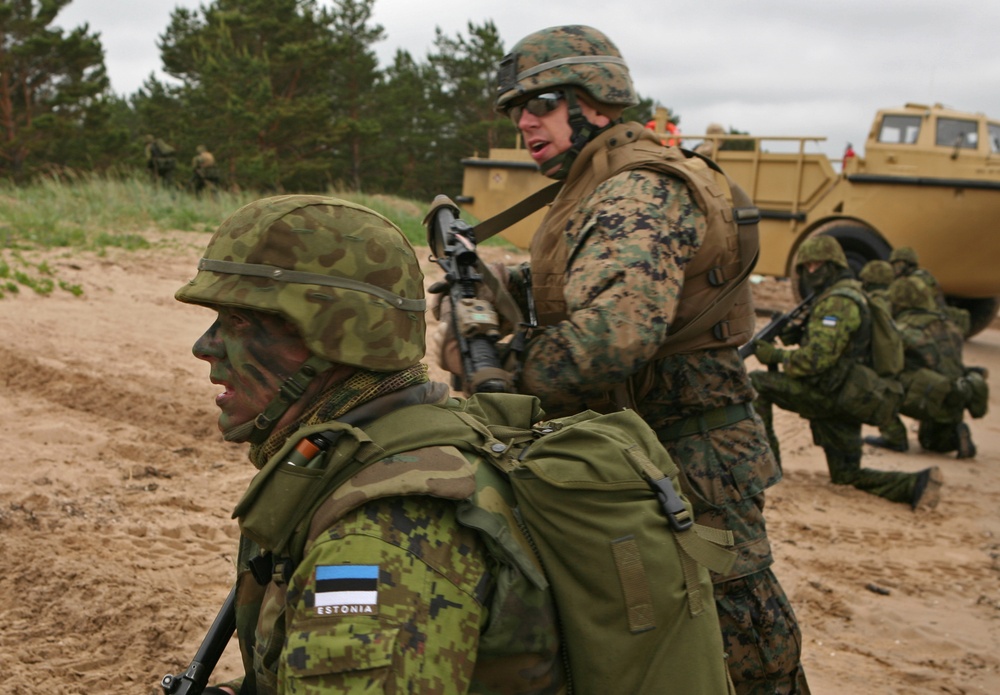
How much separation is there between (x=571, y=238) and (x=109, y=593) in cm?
236

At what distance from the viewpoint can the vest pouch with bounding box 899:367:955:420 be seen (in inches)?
346

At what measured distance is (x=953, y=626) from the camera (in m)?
5.19

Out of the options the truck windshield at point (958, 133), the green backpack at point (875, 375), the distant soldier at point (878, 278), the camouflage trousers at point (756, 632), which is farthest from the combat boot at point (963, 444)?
the camouflage trousers at point (756, 632)

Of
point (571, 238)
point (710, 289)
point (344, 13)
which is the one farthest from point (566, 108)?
point (344, 13)

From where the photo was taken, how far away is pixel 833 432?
7617 mm

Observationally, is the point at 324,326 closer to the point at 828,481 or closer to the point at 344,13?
the point at 828,481

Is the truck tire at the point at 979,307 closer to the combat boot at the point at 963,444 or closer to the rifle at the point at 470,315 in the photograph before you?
Result: the combat boot at the point at 963,444

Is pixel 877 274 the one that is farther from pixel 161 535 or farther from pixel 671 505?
pixel 671 505

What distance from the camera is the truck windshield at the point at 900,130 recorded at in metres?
13.7

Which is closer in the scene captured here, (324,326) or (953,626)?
(324,326)

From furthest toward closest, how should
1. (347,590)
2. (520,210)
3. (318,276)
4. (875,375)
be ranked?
(875,375)
(520,210)
(318,276)
(347,590)

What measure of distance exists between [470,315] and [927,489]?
5895mm

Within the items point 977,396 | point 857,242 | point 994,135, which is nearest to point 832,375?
point 977,396

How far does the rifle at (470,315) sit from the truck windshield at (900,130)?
1254 cm
